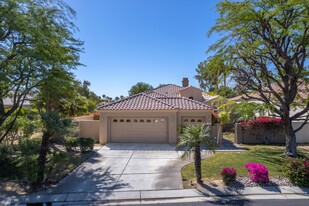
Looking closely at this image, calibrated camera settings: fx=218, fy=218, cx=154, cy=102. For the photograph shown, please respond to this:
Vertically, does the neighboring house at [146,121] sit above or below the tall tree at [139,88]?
below

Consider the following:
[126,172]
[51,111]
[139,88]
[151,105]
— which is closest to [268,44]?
[151,105]

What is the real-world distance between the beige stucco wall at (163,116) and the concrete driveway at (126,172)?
225 centimetres

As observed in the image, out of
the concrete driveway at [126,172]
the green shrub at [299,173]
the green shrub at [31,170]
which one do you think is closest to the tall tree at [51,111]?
the green shrub at [31,170]

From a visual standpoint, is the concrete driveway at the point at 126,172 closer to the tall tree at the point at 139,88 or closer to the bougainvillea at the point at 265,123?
the bougainvillea at the point at 265,123

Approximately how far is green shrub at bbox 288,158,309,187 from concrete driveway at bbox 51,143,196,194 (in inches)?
181

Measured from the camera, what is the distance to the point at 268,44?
13320 millimetres

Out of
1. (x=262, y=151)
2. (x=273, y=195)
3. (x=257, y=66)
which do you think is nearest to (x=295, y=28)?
(x=257, y=66)

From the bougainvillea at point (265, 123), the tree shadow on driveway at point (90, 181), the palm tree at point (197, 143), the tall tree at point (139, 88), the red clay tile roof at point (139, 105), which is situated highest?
the tall tree at point (139, 88)

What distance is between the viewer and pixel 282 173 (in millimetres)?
10047

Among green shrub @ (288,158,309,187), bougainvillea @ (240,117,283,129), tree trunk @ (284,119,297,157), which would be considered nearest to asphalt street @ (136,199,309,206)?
green shrub @ (288,158,309,187)

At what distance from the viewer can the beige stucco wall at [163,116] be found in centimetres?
1780

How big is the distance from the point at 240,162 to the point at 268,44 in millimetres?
7329

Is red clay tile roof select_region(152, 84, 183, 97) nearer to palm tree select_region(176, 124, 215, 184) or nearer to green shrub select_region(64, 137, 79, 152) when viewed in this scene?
green shrub select_region(64, 137, 79, 152)

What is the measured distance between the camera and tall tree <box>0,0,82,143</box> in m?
10.3
